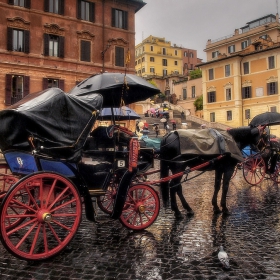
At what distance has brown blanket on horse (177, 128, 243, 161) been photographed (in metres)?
6.36

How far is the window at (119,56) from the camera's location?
28719 mm

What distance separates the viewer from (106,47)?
1115 inches

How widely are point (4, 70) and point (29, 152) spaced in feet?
71.9

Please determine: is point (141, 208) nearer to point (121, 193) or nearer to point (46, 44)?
point (121, 193)

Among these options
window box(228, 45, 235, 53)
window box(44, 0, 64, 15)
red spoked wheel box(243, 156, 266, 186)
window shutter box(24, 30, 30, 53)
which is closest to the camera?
red spoked wheel box(243, 156, 266, 186)

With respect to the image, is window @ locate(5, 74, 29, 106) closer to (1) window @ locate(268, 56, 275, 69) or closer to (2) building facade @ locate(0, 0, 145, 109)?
(2) building facade @ locate(0, 0, 145, 109)

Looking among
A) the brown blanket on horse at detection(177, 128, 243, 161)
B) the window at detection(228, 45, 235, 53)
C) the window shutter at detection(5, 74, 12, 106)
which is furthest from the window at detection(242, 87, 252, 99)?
the brown blanket on horse at detection(177, 128, 243, 161)

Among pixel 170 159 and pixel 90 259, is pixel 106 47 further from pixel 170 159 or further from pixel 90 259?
pixel 90 259

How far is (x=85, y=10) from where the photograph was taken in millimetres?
27766

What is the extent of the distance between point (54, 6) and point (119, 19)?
19.4 feet

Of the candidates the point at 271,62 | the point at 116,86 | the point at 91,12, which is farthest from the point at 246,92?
the point at 116,86

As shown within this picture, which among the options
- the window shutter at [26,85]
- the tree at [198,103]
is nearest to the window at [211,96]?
the tree at [198,103]

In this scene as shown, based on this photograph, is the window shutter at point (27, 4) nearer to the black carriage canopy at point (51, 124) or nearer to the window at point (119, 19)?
the window at point (119, 19)

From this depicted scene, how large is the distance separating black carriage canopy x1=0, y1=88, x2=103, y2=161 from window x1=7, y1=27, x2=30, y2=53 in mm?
21977
